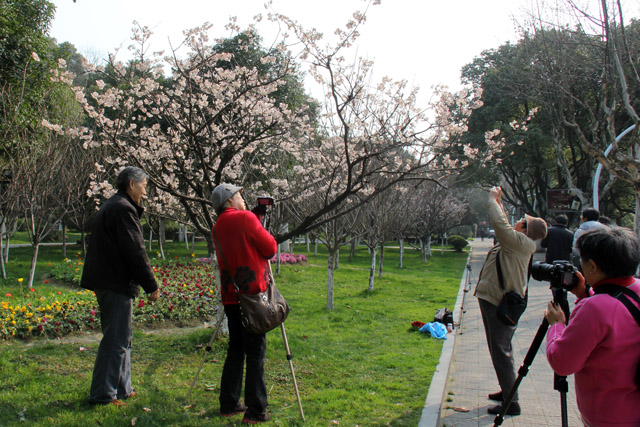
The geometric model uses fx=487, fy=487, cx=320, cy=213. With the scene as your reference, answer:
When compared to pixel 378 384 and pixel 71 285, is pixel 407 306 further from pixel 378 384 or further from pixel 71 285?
pixel 71 285

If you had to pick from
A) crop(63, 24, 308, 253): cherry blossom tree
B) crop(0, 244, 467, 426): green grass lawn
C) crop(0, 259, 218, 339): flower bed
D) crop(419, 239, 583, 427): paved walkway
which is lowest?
crop(419, 239, 583, 427): paved walkway

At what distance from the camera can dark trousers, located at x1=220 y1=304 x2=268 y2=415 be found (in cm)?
380

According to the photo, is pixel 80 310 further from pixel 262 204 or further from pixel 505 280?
pixel 505 280

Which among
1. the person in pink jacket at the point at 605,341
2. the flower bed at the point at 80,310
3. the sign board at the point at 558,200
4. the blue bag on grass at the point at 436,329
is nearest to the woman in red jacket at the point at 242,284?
the person in pink jacket at the point at 605,341

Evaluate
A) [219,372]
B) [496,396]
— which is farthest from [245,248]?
[496,396]

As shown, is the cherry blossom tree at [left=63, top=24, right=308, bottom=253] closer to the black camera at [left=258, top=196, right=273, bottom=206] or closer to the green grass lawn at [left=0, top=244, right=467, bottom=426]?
the black camera at [left=258, top=196, right=273, bottom=206]

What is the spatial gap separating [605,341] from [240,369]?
2721 millimetres

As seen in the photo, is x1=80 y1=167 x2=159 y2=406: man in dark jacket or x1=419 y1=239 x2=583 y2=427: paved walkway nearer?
x1=80 y1=167 x2=159 y2=406: man in dark jacket

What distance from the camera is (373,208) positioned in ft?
46.0

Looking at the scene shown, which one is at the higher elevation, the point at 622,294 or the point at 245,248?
the point at 245,248

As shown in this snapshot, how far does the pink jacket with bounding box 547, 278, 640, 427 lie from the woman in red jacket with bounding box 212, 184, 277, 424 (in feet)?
6.99

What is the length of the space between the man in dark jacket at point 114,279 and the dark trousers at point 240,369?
704mm

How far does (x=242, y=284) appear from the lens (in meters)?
3.74

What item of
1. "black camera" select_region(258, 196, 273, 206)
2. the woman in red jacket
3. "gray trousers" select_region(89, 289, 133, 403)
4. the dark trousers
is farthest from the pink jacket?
"gray trousers" select_region(89, 289, 133, 403)
